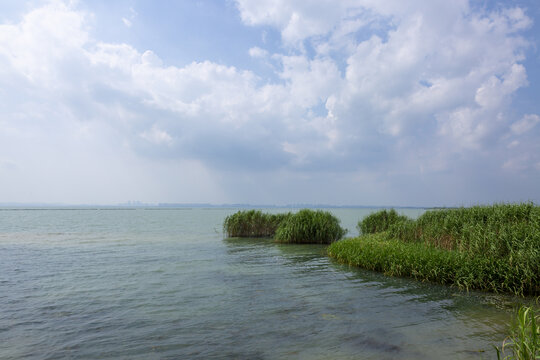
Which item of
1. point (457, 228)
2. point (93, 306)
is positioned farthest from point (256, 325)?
point (457, 228)

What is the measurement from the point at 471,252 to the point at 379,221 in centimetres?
1538

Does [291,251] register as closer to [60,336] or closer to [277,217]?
[277,217]

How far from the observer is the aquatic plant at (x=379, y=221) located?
30031 mm

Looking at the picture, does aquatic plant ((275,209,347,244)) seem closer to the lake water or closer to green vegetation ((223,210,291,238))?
green vegetation ((223,210,291,238))

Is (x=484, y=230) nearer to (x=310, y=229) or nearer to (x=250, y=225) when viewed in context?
(x=310, y=229)

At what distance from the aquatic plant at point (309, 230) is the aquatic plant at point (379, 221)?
292 centimetres

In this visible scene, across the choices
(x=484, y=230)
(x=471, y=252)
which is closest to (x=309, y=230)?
(x=484, y=230)

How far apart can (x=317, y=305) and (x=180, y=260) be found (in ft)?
40.8

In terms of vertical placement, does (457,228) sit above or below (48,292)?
above

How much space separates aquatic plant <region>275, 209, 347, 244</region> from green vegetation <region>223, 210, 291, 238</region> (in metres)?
5.50

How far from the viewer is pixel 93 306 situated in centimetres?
1122

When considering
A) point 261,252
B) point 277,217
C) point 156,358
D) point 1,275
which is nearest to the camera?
point 156,358

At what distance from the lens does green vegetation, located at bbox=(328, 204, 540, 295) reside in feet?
41.5

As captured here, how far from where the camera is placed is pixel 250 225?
1412 inches
